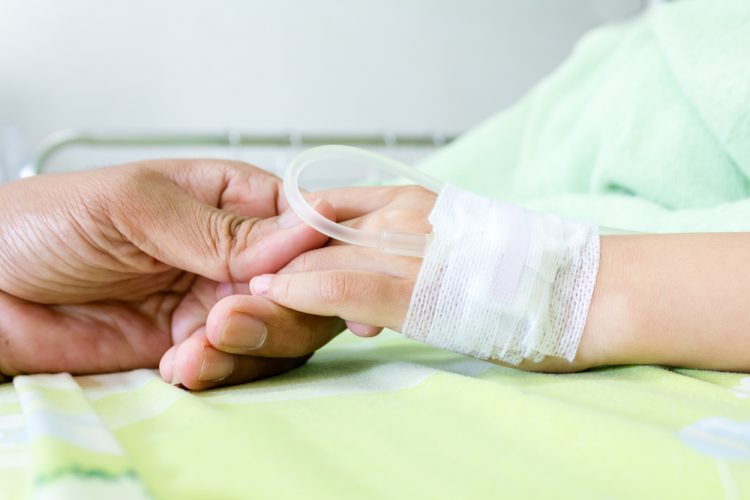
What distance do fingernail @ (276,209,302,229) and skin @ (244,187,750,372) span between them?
0.06 meters

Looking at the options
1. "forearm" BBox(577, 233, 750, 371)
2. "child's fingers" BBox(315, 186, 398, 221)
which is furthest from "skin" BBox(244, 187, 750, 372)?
"child's fingers" BBox(315, 186, 398, 221)

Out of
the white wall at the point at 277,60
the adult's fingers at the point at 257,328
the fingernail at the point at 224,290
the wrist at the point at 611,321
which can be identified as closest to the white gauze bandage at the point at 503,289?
the wrist at the point at 611,321

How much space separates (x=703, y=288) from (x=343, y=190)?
34cm

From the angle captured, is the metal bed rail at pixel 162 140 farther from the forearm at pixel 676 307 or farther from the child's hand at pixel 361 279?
the forearm at pixel 676 307

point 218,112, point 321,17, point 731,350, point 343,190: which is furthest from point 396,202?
point 321,17

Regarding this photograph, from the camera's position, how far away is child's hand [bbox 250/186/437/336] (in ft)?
1.78

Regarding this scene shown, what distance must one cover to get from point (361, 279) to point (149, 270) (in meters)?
0.28

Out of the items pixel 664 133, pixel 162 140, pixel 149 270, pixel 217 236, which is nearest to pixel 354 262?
pixel 217 236

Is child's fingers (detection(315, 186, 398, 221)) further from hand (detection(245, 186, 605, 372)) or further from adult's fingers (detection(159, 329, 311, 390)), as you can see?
adult's fingers (detection(159, 329, 311, 390))

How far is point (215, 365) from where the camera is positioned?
577mm

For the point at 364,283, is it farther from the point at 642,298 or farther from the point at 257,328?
the point at 642,298

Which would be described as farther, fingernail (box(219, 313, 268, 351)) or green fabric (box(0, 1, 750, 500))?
fingernail (box(219, 313, 268, 351))

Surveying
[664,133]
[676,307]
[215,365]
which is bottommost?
[215,365]

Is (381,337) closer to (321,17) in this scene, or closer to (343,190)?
(343,190)
